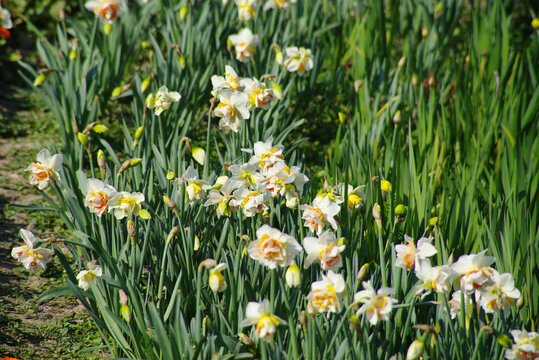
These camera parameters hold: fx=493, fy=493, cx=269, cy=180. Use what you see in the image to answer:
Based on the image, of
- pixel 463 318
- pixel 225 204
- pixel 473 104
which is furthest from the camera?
pixel 473 104

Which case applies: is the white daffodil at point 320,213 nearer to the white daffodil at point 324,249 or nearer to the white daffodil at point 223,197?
the white daffodil at point 324,249

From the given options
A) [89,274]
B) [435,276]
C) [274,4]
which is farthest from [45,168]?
[274,4]

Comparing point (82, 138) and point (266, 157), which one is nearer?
point (266, 157)

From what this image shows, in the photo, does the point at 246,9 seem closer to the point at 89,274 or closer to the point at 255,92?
the point at 255,92

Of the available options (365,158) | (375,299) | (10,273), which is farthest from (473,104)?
(10,273)

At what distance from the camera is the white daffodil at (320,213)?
1.41 metres

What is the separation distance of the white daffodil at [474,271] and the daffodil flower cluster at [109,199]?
88 centimetres

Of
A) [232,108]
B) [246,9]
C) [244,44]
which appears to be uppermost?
[246,9]

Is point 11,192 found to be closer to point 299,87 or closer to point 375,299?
point 299,87

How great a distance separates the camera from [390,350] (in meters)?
1.35

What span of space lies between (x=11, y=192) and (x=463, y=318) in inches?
84.8

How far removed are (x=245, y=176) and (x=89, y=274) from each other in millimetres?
542

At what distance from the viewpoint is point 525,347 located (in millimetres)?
1156

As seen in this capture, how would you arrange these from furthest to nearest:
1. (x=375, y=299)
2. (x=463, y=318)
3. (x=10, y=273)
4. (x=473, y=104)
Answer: (x=473, y=104), (x=10, y=273), (x=463, y=318), (x=375, y=299)
